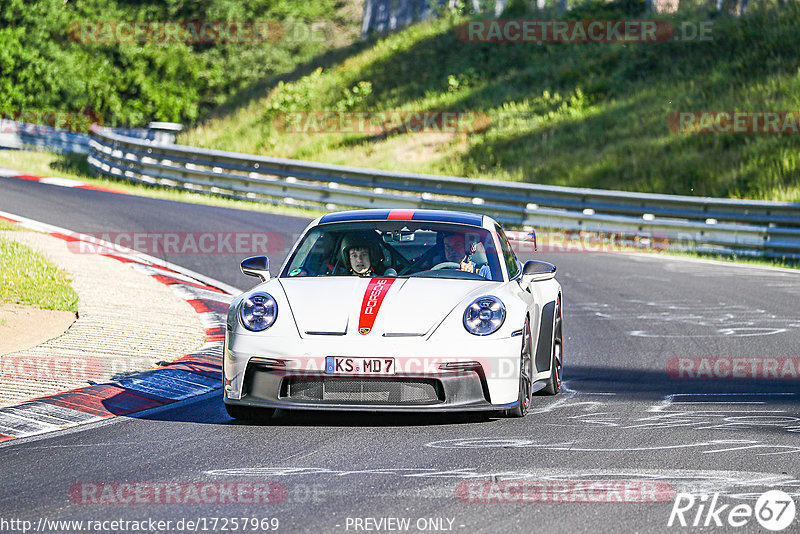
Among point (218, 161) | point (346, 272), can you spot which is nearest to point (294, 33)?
point (218, 161)

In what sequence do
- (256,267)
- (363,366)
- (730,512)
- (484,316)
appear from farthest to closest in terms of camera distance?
(256,267) → (484,316) → (363,366) → (730,512)

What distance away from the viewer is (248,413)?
23.2 ft

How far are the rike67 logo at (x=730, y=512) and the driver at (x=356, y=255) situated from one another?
3.19 meters

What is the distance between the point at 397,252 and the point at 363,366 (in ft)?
5.29

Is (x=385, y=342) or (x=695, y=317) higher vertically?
(x=385, y=342)

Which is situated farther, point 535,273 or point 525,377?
point 535,273

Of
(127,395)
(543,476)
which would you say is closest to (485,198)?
(127,395)

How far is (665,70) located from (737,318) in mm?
22378

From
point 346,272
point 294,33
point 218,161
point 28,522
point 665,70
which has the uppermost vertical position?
point 294,33

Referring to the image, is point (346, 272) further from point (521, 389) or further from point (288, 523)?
point (288, 523)

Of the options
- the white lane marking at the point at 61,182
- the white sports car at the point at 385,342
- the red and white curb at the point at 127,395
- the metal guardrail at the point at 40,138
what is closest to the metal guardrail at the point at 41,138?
the metal guardrail at the point at 40,138

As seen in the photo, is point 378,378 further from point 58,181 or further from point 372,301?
point 58,181

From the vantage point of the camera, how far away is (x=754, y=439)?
6480 millimetres

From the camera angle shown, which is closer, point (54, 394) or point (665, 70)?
point (54, 394)
